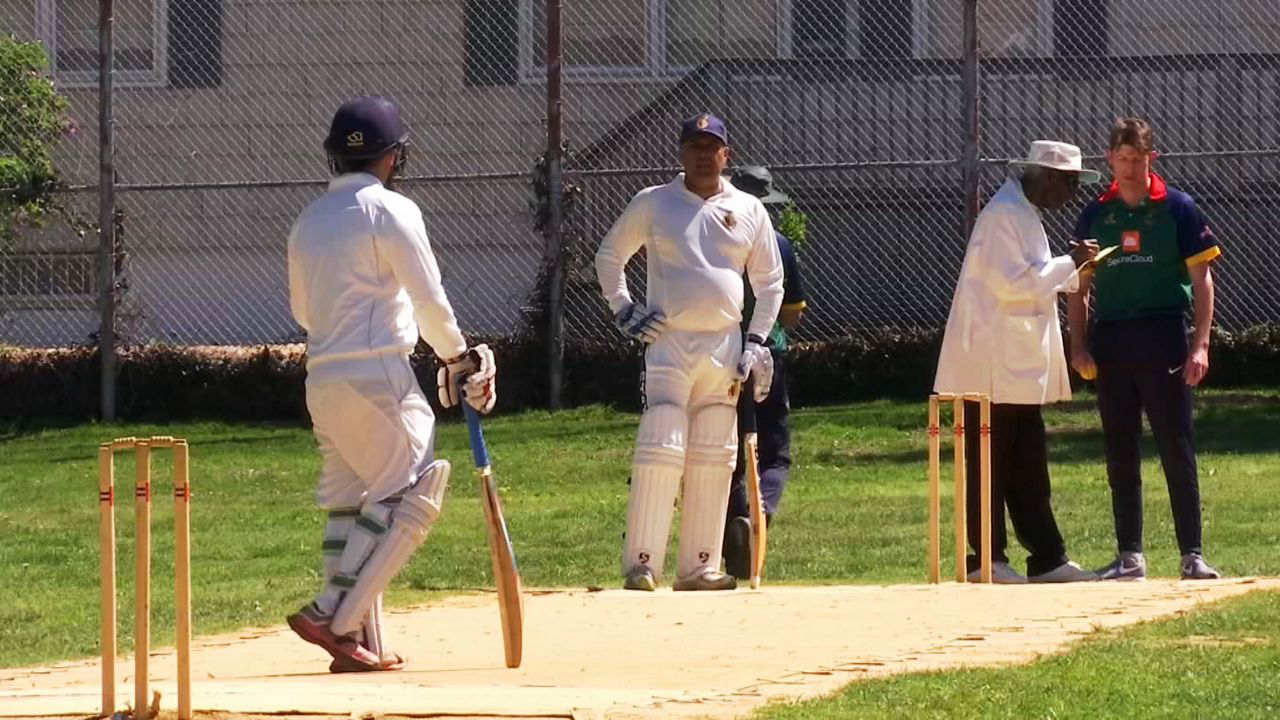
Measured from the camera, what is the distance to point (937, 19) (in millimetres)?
20234

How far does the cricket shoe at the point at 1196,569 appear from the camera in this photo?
34.0 ft

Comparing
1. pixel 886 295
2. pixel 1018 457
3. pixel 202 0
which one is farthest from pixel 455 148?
pixel 1018 457

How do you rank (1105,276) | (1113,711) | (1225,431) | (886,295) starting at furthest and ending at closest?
(886,295) → (1225,431) → (1105,276) → (1113,711)

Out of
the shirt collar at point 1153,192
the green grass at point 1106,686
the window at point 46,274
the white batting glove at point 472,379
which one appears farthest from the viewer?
the window at point 46,274

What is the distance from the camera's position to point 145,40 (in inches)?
822

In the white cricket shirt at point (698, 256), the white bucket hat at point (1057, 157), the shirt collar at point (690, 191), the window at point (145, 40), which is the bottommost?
the white cricket shirt at point (698, 256)

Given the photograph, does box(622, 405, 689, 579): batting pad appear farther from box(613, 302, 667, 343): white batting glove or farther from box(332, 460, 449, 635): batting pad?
box(332, 460, 449, 635): batting pad

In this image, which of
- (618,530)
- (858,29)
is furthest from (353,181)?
(858,29)

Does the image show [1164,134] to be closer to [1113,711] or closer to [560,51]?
[560,51]

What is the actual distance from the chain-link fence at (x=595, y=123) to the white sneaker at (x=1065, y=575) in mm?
6506

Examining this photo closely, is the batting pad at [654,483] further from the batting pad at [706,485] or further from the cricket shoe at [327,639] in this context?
the cricket shoe at [327,639]

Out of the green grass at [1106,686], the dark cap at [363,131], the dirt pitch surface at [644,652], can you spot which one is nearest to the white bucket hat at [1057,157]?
the dirt pitch surface at [644,652]

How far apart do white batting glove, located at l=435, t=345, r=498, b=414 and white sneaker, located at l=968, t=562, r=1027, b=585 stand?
3.29m

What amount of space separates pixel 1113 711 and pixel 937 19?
1424 cm
